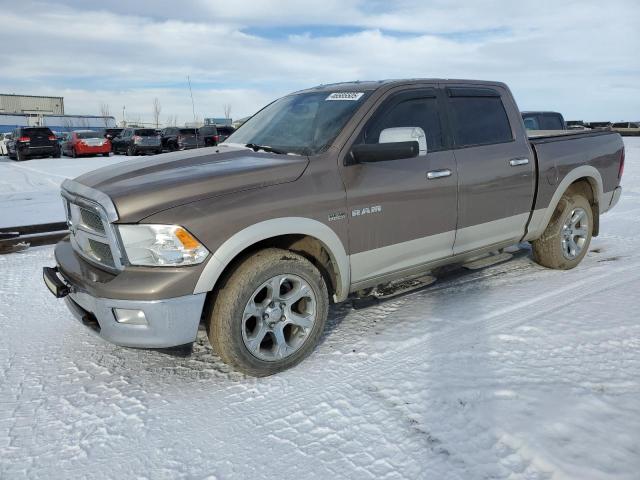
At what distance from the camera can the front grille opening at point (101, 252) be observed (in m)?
2.98

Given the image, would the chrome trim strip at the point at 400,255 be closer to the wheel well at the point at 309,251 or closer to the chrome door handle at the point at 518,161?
the wheel well at the point at 309,251

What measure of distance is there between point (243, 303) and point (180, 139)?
24.1 meters

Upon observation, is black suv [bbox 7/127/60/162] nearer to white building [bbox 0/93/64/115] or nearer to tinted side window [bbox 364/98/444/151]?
tinted side window [bbox 364/98/444/151]

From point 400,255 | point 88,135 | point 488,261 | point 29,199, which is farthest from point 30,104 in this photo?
A: point 400,255

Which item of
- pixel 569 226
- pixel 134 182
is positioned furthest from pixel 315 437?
pixel 569 226

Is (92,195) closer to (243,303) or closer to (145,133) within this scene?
(243,303)

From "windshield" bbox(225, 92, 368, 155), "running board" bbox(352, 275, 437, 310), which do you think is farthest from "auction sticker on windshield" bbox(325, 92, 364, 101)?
"running board" bbox(352, 275, 437, 310)

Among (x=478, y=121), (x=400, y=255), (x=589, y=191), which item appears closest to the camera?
(x=400, y=255)

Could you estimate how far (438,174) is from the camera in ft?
12.6

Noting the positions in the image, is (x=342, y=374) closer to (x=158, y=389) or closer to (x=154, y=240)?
(x=158, y=389)

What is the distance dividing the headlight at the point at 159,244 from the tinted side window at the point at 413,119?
1529mm

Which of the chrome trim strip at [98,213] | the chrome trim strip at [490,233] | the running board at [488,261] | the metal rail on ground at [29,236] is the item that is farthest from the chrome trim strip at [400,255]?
the metal rail on ground at [29,236]

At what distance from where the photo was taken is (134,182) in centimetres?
303

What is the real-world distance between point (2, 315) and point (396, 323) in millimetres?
3260
